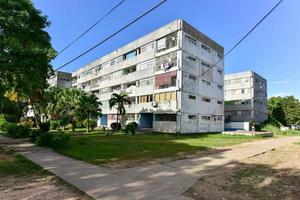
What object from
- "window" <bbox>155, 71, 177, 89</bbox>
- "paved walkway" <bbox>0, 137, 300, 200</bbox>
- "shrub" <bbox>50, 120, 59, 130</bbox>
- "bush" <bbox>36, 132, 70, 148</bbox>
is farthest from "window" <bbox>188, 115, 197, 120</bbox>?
"shrub" <bbox>50, 120, 59, 130</bbox>

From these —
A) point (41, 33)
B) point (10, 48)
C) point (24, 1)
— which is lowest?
point (10, 48)

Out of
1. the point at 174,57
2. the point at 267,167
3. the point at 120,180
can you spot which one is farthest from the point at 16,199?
the point at 174,57

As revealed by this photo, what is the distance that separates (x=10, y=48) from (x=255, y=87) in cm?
5623

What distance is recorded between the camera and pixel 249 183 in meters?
9.42

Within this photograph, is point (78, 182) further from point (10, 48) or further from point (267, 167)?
point (10, 48)

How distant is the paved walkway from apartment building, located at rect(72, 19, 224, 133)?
2292 cm

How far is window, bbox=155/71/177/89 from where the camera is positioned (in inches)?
1462

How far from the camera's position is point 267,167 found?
12.5 metres

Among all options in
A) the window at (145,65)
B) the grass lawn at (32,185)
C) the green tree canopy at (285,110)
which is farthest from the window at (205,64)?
the green tree canopy at (285,110)

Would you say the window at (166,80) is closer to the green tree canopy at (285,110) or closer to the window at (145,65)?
the window at (145,65)

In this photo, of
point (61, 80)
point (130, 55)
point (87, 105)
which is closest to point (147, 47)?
point (130, 55)

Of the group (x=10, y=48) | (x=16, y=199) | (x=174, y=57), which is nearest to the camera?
(x=16, y=199)

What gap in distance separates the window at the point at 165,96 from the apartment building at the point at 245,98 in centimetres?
2794

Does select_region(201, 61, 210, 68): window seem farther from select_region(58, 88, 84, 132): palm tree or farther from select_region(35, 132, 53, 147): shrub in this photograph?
select_region(35, 132, 53, 147): shrub
